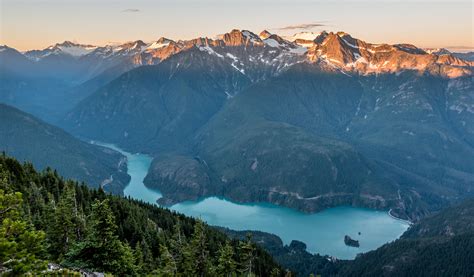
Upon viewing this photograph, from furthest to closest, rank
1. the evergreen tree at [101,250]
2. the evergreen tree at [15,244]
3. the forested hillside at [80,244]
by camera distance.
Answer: the evergreen tree at [101,250] < the forested hillside at [80,244] < the evergreen tree at [15,244]

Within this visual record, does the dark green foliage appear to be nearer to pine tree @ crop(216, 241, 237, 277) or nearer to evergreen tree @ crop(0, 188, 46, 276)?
evergreen tree @ crop(0, 188, 46, 276)

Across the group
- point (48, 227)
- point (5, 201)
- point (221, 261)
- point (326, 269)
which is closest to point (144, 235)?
point (221, 261)

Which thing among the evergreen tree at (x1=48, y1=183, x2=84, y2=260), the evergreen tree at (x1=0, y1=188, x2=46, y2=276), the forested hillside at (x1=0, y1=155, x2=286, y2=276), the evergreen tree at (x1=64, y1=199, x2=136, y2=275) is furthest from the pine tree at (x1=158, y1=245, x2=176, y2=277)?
the evergreen tree at (x1=0, y1=188, x2=46, y2=276)

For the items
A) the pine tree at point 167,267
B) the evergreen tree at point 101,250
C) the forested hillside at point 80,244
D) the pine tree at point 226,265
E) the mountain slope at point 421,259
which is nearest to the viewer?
the forested hillside at point 80,244

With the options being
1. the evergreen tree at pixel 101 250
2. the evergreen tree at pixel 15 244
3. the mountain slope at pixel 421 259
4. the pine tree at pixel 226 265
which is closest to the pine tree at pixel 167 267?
the pine tree at pixel 226 265

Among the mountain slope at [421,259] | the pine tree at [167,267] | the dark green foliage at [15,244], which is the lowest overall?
the mountain slope at [421,259]

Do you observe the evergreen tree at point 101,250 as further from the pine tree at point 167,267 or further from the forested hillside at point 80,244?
the pine tree at point 167,267

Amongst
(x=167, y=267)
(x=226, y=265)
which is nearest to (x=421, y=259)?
(x=226, y=265)

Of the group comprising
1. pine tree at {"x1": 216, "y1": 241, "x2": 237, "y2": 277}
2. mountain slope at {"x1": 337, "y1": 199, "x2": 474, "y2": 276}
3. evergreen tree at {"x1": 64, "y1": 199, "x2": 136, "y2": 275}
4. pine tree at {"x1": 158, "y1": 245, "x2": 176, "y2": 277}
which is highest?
evergreen tree at {"x1": 64, "y1": 199, "x2": 136, "y2": 275}

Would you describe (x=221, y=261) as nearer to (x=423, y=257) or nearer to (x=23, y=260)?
(x=23, y=260)

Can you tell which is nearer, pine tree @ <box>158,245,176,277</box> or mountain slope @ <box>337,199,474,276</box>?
pine tree @ <box>158,245,176,277</box>

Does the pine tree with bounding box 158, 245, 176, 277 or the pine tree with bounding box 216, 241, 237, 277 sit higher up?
the pine tree with bounding box 158, 245, 176, 277

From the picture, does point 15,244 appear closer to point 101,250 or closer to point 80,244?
point 80,244
